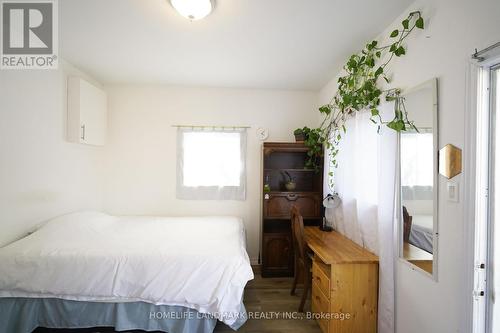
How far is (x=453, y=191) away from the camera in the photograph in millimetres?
1322

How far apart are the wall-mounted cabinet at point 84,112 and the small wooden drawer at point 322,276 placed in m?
2.97

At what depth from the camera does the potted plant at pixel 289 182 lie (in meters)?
3.23

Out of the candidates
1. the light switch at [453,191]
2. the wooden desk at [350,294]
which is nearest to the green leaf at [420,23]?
the light switch at [453,191]

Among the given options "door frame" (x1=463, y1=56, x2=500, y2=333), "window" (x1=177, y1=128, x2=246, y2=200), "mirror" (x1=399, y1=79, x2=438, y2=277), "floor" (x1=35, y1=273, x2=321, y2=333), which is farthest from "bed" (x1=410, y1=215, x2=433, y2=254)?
"window" (x1=177, y1=128, x2=246, y2=200)

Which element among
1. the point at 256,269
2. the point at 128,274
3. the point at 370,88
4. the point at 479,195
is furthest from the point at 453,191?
the point at 256,269

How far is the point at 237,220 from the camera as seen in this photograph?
10.00 feet

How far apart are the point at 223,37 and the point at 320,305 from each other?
101 inches

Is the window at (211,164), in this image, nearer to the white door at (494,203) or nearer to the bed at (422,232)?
the bed at (422,232)

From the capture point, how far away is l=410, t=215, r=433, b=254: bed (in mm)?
1497

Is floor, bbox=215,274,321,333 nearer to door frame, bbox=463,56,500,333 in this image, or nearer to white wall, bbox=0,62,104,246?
door frame, bbox=463,56,500,333

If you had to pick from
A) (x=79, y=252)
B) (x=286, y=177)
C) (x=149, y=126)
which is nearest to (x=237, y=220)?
(x=286, y=177)

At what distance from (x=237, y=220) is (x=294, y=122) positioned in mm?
1710

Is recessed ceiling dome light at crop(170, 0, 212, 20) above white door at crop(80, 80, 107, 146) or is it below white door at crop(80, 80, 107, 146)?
above

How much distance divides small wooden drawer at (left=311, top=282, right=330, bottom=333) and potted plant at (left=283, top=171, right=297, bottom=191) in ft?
4.35
